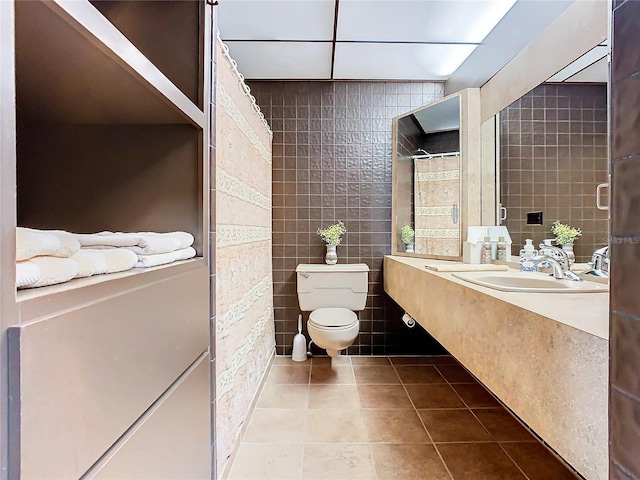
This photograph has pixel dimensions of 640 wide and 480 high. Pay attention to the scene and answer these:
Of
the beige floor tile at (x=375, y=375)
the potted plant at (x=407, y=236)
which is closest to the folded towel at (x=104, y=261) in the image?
the beige floor tile at (x=375, y=375)

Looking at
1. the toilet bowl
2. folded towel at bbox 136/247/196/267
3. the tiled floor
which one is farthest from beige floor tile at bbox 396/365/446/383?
folded towel at bbox 136/247/196/267

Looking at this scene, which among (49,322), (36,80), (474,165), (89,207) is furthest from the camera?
(474,165)

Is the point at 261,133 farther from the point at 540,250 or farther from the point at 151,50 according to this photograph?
the point at 540,250

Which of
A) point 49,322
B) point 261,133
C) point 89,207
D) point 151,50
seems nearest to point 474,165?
point 261,133

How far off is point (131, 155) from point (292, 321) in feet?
7.09

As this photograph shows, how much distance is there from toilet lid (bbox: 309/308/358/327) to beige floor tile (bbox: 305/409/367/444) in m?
0.56

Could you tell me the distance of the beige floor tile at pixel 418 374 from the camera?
7.79 ft

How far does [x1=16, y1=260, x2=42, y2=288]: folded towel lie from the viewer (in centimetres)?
41

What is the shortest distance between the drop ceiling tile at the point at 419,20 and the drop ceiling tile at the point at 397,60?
0.32ft

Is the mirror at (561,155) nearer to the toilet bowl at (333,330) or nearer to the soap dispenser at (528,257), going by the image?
the soap dispenser at (528,257)

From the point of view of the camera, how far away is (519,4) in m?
1.81

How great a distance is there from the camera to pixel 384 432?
1.75 metres

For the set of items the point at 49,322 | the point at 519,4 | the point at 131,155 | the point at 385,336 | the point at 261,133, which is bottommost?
the point at 385,336

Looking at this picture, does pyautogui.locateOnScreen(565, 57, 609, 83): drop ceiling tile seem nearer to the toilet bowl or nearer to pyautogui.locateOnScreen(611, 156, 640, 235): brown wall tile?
pyautogui.locateOnScreen(611, 156, 640, 235): brown wall tile
